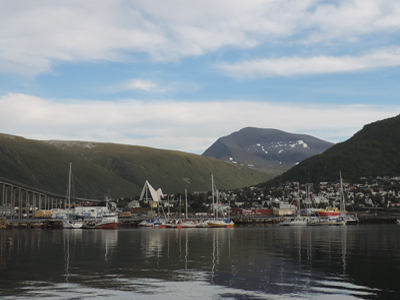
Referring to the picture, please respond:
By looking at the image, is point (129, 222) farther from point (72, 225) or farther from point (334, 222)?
point (334, 222)

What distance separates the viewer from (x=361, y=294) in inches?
1013

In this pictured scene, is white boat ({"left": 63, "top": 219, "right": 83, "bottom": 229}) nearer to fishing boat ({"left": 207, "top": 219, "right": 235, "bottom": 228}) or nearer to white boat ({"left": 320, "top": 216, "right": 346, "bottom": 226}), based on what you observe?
fishing boat ({"left": 207, "top": 219, "right": 235, "bottom": 228})

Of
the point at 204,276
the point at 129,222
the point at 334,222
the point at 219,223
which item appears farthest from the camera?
the point at 129,222

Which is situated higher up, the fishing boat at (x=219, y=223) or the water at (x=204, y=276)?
the water at (x=204, y=276)

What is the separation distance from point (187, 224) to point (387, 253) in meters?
97.0

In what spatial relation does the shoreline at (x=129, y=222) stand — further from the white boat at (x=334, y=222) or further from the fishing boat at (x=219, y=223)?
the fishing boat at (x=219, y=223)

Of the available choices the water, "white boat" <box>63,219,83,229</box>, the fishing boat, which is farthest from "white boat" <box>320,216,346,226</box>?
the water

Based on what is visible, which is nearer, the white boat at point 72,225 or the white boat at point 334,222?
the white boat at point 72,225

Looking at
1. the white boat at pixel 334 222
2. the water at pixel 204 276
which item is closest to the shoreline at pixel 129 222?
the white boat at pixel 334 222

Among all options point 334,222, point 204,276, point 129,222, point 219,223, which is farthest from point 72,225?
point 204,276

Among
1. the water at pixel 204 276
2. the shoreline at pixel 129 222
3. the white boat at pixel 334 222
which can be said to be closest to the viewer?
the water at pixel 204 276

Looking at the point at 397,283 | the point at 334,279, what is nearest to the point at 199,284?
the point at 334,279

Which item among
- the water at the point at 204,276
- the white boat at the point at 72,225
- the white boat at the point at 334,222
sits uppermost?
the water at the point at 204,276

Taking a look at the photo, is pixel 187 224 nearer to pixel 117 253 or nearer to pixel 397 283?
pixel 117 253
